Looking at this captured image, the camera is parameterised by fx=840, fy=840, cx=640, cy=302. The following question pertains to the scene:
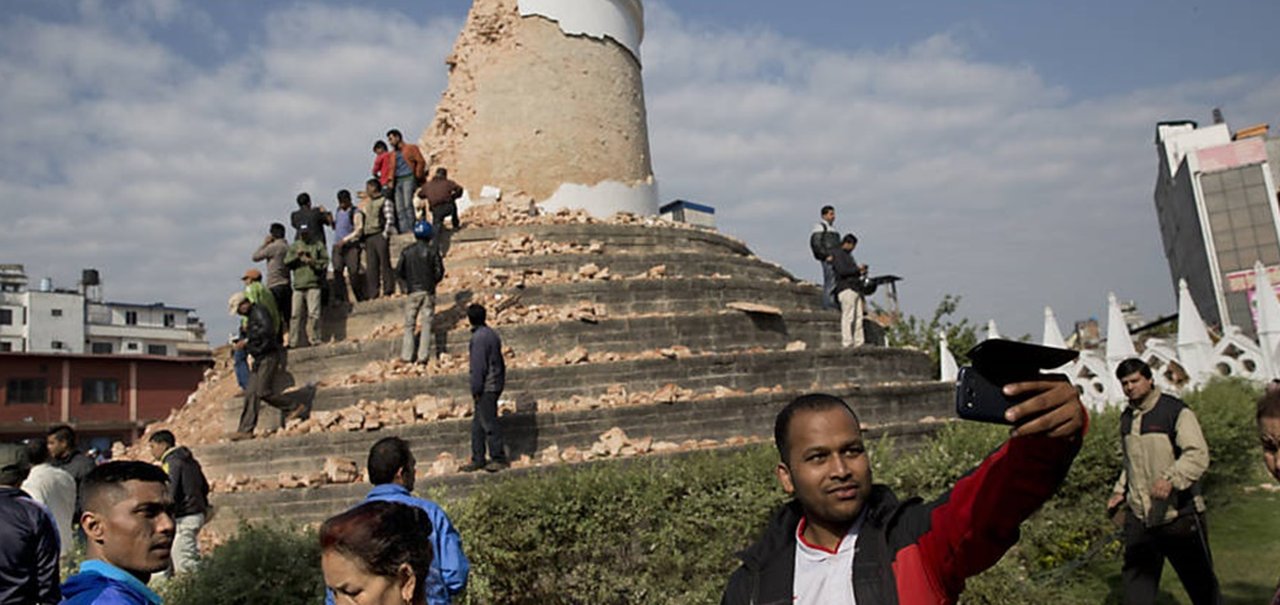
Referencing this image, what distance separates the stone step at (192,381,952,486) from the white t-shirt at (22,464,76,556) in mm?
2458

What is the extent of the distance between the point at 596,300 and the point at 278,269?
4.10 metres

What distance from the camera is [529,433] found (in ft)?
27.8

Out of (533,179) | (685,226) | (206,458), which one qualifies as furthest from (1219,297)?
(206,458)

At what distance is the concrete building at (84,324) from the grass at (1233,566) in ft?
124

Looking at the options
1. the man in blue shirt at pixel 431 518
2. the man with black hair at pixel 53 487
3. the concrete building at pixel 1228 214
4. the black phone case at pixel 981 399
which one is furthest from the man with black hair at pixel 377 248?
the concrete building at pixel 1228 214

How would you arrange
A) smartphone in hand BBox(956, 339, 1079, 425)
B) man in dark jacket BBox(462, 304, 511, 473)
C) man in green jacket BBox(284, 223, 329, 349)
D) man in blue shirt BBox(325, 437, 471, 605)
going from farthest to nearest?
1. man in green jacket BBox(284, 223, 329, 349)
2. man in dark jacket BBox(462, 304, 511, 473)
3. man in blue shirt BBox(325, 437, 471, 605)
4. smartphone in hand BBox(956, 339, 1079, 425)

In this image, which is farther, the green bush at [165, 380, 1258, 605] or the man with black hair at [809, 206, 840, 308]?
the man with black hair at [809, 206, 840, 308]

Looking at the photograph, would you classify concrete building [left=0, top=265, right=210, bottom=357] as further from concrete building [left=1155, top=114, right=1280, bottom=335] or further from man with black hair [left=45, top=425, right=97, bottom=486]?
concrete building [left=1155, top=114, right=1280, bottom=335]

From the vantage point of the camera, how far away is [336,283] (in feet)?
37.9

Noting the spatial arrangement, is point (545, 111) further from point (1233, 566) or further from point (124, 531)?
point (124, 531)

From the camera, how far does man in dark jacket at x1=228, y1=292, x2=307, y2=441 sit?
9141 millimetres

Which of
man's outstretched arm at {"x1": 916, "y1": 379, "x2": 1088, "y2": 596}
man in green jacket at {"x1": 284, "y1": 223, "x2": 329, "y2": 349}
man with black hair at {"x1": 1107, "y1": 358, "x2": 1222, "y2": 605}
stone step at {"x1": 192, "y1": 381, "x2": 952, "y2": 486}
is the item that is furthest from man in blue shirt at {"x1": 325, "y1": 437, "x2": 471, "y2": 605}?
man in green jacket at {"x1": 284, "y1": 223, "x2": 329, "y2": 349}

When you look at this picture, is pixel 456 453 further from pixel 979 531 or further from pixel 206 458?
A: pixel 979 531

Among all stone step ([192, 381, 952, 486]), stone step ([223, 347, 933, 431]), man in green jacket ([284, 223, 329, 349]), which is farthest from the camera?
man in green jacket ([284, 223, 329, 349])
